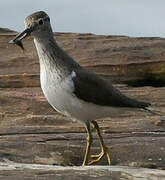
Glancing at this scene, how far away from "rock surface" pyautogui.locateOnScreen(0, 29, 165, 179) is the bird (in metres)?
0.82

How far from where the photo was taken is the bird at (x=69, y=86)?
12844 mm

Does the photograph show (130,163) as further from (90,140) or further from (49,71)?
(49,71)

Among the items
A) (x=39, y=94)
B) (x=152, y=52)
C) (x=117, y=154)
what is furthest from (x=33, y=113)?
(x=152, y=52)

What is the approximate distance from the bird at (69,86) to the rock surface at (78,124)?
82cm

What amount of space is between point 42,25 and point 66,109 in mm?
1578

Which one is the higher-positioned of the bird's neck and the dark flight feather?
the bird's neck

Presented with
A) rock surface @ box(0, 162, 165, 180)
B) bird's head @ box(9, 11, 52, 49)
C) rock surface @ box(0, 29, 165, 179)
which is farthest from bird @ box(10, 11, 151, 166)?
rock surface @ box(0, 162, 165, 180)

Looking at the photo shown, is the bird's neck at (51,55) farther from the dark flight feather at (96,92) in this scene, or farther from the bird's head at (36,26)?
the dark flight feather at (96,92)

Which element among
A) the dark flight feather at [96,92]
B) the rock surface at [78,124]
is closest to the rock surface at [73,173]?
the rock surface at [78,124]

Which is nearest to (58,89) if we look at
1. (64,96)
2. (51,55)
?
(64,96)

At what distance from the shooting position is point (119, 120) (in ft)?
56.1

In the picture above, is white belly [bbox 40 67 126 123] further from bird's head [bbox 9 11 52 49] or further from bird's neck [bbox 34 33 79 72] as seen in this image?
bird's head [bbox 9 11 52 49]

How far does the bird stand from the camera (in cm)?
1284

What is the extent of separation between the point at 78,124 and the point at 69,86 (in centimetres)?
386
